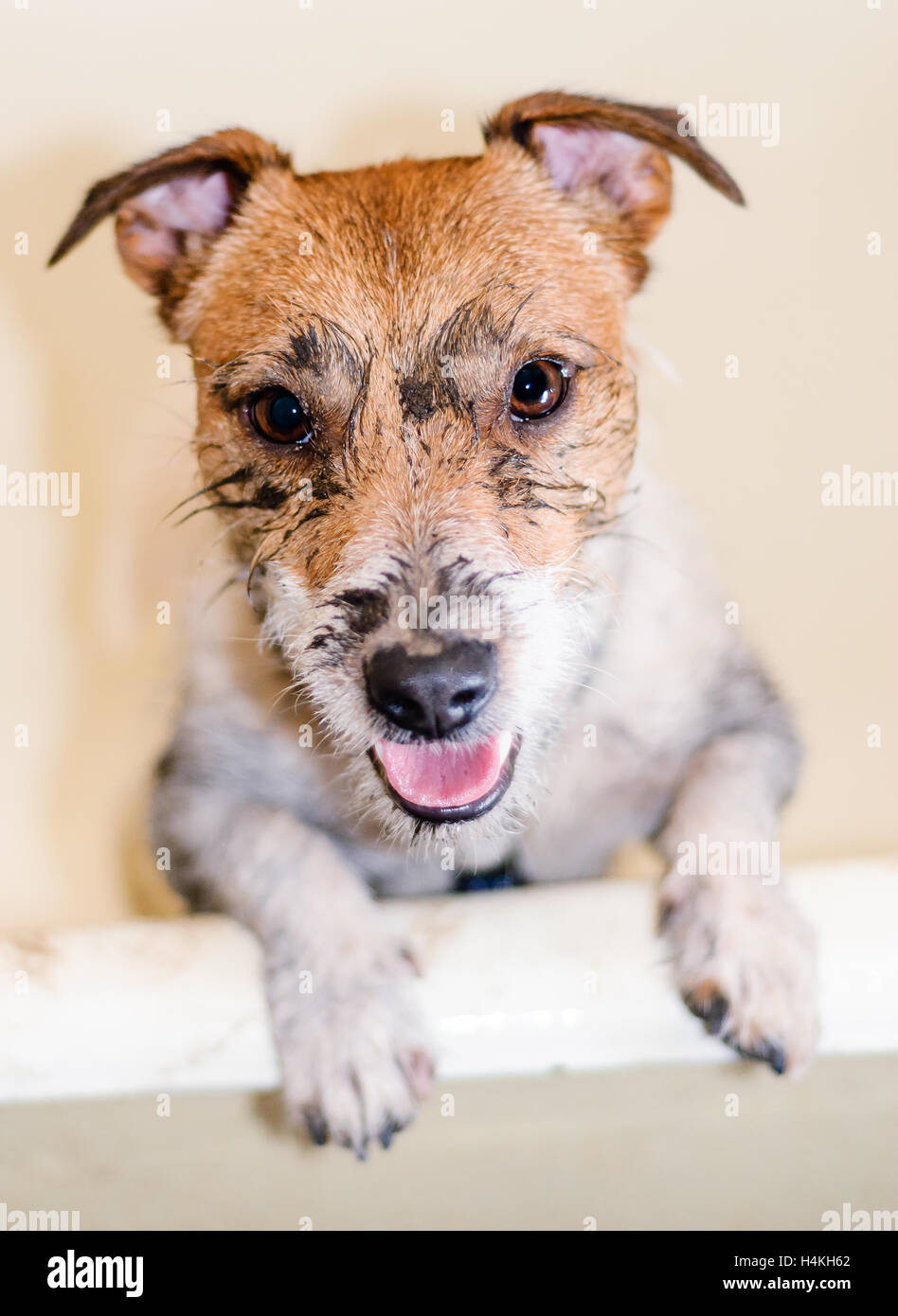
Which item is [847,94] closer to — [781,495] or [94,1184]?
[781,495]

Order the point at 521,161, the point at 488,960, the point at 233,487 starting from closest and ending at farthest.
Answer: the point at 488,960 → the point at 233,487 → the point at 521,161

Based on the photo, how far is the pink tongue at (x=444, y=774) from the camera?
173cm

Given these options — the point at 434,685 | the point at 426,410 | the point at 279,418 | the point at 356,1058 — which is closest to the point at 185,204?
the point at 279,418

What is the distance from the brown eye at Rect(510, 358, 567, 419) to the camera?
1.85m

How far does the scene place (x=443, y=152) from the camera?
356cm

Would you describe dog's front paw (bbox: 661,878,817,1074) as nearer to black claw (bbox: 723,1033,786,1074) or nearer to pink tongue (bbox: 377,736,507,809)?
black claw (bbox: 723,1033,786,1074)

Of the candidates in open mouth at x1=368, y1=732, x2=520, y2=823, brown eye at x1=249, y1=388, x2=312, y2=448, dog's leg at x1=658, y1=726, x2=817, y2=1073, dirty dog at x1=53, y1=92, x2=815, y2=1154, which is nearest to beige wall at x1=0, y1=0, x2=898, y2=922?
dirty dog at x1=53, y1=92, x2=815, y2=1154

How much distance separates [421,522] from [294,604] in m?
0.28

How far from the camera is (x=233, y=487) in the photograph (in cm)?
196

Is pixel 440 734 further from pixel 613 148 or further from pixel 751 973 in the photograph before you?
pixel 613 148

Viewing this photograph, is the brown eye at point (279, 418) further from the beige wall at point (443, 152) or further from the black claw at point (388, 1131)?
the beige wall at point (443, 152)

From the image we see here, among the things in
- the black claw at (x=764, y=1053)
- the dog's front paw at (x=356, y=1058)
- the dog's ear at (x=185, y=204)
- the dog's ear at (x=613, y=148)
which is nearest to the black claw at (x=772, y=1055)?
the black claw at (x=764, y=1053)

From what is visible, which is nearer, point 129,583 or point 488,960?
point 488,960
